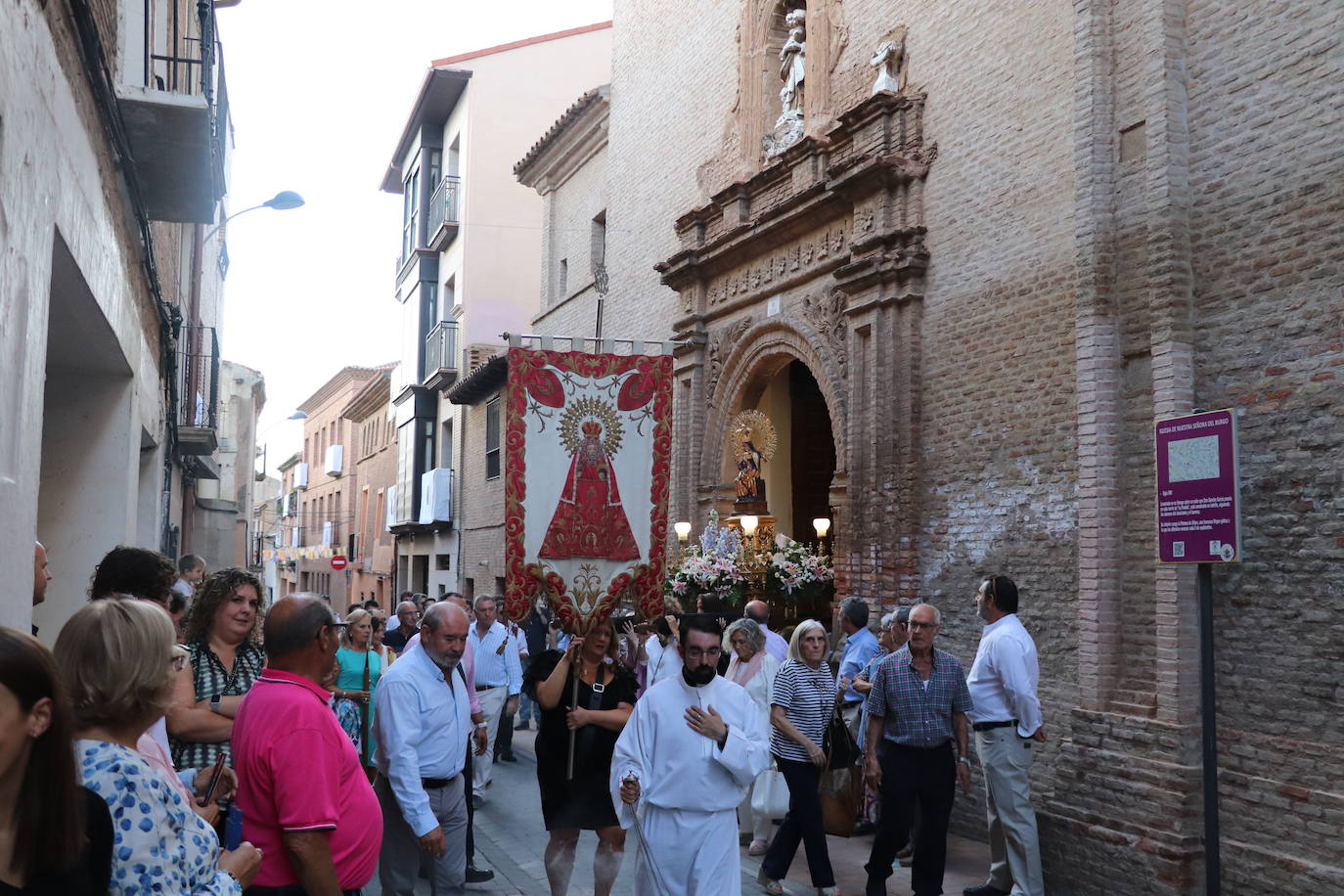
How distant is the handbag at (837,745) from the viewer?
329 inches

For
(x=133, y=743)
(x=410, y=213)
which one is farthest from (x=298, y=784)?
(x=410, y=213)

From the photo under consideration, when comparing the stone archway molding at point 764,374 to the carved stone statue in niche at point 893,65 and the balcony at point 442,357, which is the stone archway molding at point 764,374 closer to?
the carved stone statue in niche at point 893,65

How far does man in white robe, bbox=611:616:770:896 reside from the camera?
209 inches

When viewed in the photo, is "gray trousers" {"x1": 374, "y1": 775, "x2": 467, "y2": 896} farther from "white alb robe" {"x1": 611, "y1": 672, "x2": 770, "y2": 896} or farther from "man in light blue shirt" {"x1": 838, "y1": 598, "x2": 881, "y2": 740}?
"man in light blue shirt" {"x1": 838, "y1": 598, "x2": 881, "y2": 740}

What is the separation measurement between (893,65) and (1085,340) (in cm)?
445

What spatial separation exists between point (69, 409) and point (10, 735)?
23.1 feet

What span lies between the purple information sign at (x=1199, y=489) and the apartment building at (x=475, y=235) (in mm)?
20112

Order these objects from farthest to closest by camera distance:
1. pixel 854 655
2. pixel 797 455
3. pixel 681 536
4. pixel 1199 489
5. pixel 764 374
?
pixel 797 455, pixel 681 536, pixel 764 374, pixel 854 655, pixel 1199 489

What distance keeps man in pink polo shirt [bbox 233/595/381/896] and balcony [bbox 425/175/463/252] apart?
25886 mm

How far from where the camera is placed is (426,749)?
5922 millimetres

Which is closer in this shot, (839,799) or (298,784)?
(298,784)

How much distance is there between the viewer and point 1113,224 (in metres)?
8.97

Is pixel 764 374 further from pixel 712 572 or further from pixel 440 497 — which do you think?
pixel 440 497

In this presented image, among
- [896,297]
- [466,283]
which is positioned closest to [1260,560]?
[896,297]
